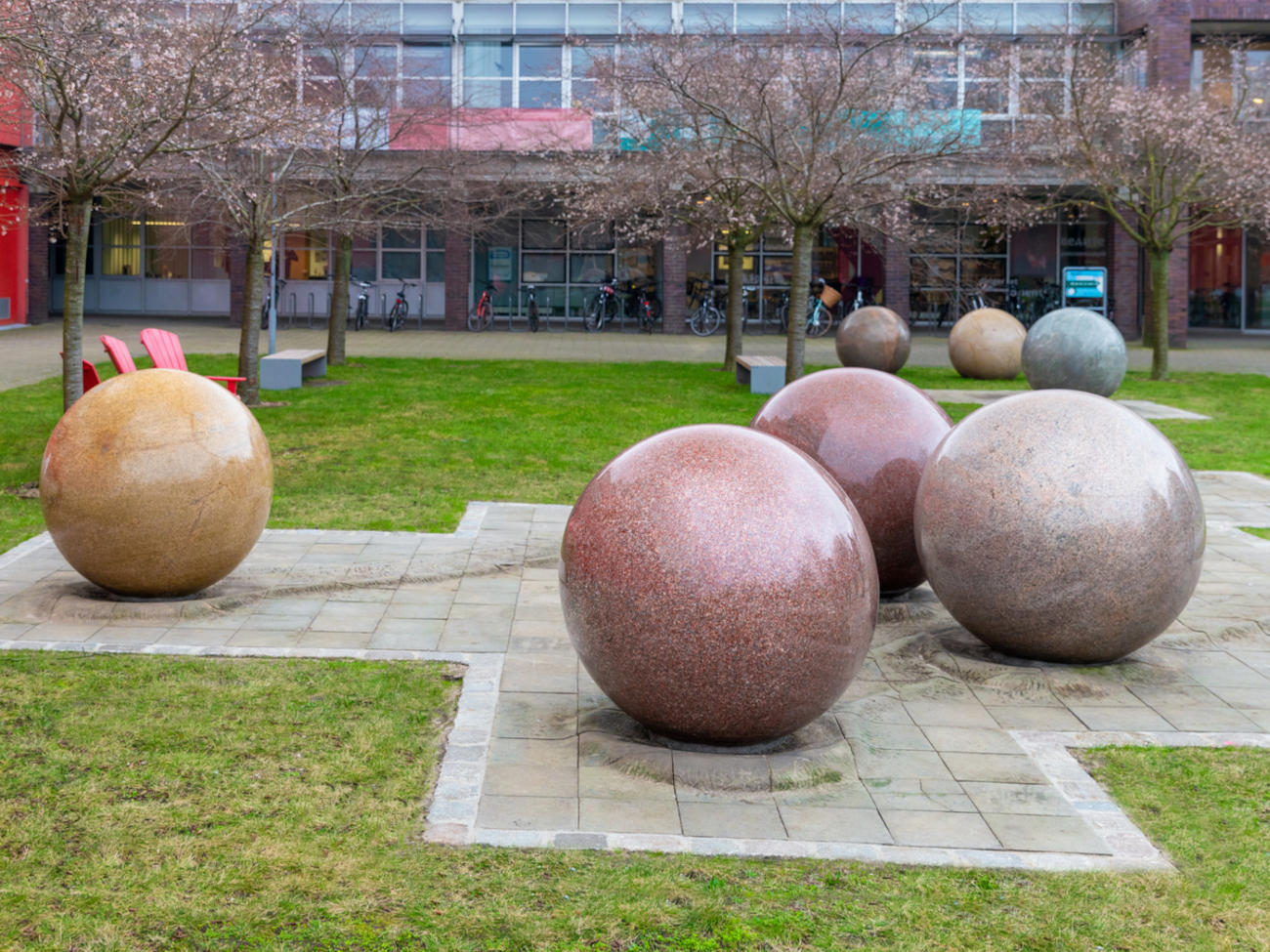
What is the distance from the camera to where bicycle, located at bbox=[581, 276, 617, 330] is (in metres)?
38.2

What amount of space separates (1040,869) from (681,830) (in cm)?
133

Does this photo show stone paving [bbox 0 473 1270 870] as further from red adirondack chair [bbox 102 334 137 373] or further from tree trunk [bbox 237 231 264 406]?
tree trunk [bbox 237 231 264 406]

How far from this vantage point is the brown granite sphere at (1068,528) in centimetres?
729

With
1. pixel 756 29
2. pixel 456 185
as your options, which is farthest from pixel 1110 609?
pixel 756 29

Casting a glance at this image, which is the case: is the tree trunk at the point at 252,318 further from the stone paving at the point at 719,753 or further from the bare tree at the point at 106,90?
the stone paving at the point at 719,753

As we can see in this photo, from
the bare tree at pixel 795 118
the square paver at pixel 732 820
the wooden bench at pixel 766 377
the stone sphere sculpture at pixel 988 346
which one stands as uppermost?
the bare tree at pixel 795 118

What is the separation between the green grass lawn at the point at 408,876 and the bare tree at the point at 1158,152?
66.2ft

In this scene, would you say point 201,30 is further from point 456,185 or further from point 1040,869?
point 1040,869

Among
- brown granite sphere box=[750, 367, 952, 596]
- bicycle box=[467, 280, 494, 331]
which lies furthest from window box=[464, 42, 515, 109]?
brown granite sphere box=[750, 367, 952, 596]

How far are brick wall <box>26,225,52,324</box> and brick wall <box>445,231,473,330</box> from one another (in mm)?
10140

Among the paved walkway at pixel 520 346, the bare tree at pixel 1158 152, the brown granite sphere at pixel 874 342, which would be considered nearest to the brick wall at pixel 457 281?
the paved walkway at pixel 520 346

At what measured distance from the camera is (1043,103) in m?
26.3

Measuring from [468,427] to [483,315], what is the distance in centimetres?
2090

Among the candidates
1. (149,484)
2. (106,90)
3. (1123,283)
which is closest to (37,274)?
(106,90)
